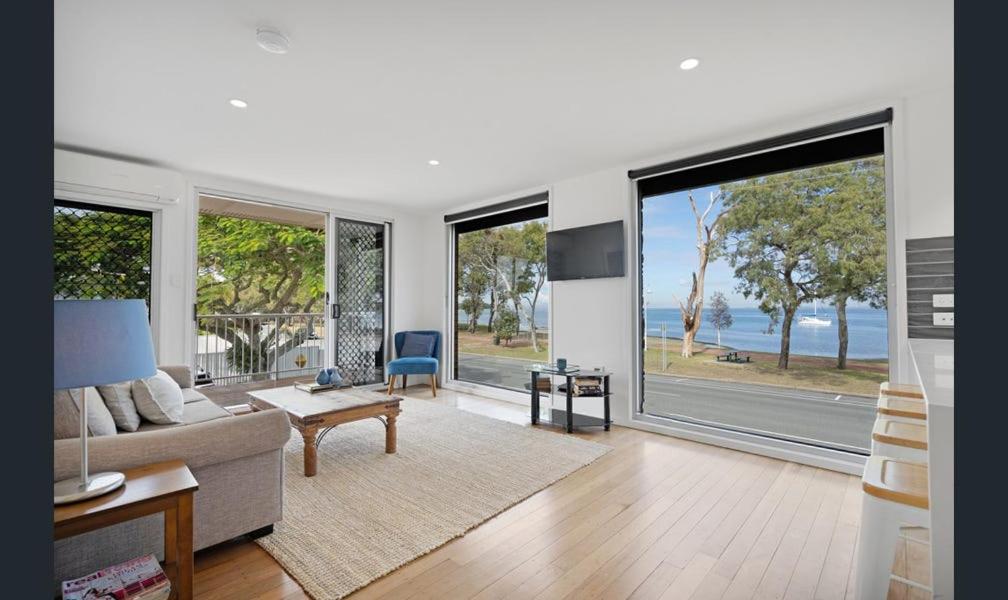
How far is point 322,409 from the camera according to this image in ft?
10.0

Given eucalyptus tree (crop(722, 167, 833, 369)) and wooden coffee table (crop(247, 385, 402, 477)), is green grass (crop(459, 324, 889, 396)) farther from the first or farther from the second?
→ wooden coffee table (crop(247, 385, 402, 477))

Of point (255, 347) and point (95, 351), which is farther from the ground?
point (95, 351)

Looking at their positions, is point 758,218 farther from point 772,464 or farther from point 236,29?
point 236,29

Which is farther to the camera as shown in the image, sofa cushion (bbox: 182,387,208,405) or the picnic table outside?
the picnic table outside

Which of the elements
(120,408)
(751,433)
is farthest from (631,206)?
(120,408)

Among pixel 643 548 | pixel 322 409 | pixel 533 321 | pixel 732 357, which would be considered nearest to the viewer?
pixel 643 548

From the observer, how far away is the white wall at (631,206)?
2684mm

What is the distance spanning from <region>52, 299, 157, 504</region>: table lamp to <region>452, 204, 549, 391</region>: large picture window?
158 inches

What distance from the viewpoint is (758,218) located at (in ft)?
12.2

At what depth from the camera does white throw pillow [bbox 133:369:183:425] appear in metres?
2.49

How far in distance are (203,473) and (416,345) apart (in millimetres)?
3991

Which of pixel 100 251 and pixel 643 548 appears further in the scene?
pixel 100 251

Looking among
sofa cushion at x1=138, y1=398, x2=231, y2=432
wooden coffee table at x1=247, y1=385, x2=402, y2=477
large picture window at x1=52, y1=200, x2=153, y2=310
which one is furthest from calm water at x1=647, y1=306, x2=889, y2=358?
large picture window at x1=52, y1=200, x2=153, y2=310

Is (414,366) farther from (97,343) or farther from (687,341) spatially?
(97,343)
